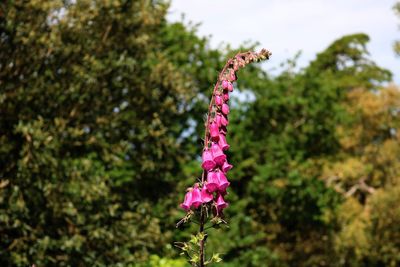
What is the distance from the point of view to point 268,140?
26.9m

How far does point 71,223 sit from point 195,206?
11.2m

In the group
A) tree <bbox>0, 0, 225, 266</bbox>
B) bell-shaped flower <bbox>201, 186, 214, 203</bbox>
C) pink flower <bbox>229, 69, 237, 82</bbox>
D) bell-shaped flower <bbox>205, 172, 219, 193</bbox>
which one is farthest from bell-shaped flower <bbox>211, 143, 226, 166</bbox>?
tree <bbox>0, 0, 225, 266</bbox>

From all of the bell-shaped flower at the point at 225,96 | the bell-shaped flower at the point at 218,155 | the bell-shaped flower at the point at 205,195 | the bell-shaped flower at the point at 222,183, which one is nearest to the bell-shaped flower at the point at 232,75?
the bell-shaped flower at the point at 225,96

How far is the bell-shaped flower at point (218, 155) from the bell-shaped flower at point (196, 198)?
0.86 feet

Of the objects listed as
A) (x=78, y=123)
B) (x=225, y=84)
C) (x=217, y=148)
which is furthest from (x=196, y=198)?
(x=78, y=123)

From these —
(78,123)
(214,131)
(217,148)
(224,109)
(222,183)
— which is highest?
(78,123)

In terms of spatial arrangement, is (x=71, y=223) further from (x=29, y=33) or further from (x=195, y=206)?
(x=195, y=206)

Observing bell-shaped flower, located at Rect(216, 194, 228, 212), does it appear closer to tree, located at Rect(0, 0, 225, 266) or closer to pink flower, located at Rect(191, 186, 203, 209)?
pink flower, located at Rect(191, 186, 203, 209)

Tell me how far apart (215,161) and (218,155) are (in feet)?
0.17

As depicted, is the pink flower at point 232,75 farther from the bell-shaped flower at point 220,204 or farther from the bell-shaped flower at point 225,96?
the bell-shaped flower at point 220,204

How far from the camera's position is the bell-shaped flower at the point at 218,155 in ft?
16.6

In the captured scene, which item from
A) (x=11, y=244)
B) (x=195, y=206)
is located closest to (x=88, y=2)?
(x=11, y=244)

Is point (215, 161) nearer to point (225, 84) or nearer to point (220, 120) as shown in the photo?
point (220, 120)

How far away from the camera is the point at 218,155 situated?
506cm
